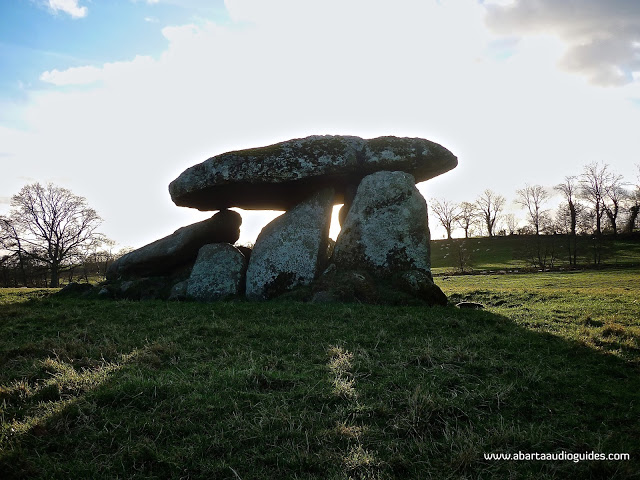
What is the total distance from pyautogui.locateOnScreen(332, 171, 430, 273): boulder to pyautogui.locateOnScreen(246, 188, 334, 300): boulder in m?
0.90

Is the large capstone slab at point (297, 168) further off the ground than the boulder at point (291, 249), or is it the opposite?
the large capstone slab at point (297, 168)

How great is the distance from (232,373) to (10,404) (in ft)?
8.25

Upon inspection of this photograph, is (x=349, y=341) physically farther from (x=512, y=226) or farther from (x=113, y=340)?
(x=512, y=226)

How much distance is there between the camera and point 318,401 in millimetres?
4590

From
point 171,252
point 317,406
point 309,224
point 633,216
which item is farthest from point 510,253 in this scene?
point 317,406

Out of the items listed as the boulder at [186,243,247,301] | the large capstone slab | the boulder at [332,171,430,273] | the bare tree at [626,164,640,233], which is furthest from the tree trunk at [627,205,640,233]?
the boulder at [186,243,247,301]

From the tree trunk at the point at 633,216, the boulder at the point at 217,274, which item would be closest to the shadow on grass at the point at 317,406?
the boulder at the point at 217,274

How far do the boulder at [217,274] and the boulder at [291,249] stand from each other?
1.83ft

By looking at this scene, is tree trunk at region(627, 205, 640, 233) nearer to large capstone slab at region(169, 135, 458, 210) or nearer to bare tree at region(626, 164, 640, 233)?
bare tree at region(626, 164, 640, 233)

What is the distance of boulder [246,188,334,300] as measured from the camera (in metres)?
13.5

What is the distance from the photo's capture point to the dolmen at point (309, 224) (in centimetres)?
1328

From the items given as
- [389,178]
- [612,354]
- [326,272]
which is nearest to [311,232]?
[326,272]

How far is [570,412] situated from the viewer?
442 centimetres

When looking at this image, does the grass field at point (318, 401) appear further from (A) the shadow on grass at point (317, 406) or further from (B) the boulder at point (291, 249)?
(B) the boulder at point (291, 249)
